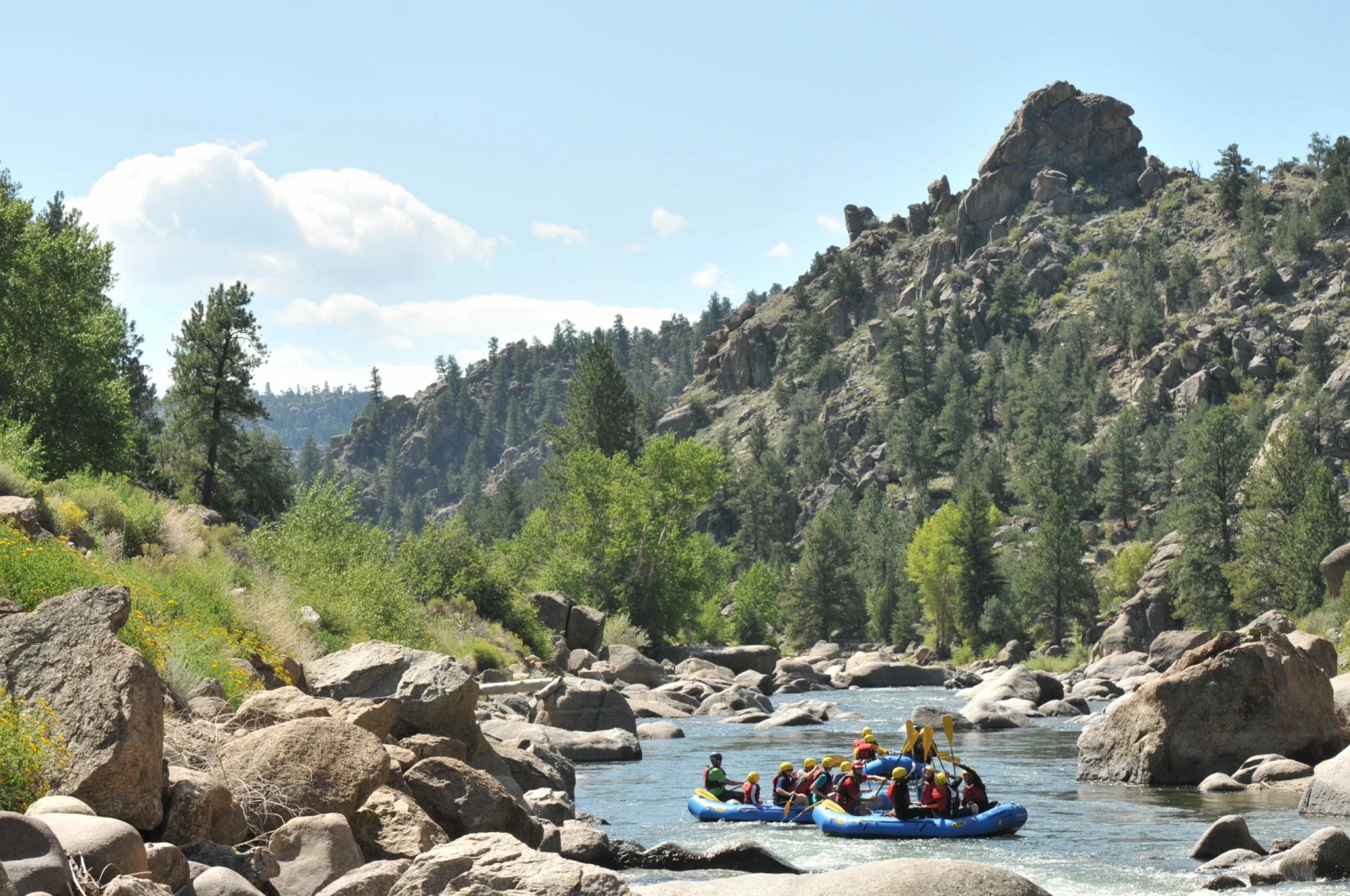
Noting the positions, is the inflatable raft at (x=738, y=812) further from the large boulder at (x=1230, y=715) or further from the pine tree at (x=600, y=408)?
the pine tree at (x=600, y=408)

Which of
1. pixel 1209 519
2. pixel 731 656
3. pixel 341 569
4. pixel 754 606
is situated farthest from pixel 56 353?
pixel 1209 519

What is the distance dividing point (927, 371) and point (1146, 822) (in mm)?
122453

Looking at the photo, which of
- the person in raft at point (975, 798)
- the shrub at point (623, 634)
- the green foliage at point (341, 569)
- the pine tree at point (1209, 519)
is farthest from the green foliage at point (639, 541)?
the person in raft at point (975, 798)

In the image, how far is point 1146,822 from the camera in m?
17.5

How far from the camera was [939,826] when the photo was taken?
17391mm

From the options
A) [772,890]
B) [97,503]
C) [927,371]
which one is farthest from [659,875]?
[927,371]

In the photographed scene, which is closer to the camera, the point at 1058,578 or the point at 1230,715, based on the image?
the point at 1230,715

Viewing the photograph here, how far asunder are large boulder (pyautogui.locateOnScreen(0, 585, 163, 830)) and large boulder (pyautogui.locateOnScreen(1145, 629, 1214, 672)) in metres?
47.0

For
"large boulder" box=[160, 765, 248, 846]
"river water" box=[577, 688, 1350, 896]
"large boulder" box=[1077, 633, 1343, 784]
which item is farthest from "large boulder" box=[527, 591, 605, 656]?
"large boulder" box=[160, 765, 248, 846]

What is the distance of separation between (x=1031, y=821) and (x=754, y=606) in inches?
2208

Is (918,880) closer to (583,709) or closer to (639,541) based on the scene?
(583,709)

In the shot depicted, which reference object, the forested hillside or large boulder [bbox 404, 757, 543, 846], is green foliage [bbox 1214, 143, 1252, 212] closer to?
the forested hillside

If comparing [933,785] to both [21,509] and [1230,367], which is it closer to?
[21,509]

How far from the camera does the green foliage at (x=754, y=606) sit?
7156 centimetres
